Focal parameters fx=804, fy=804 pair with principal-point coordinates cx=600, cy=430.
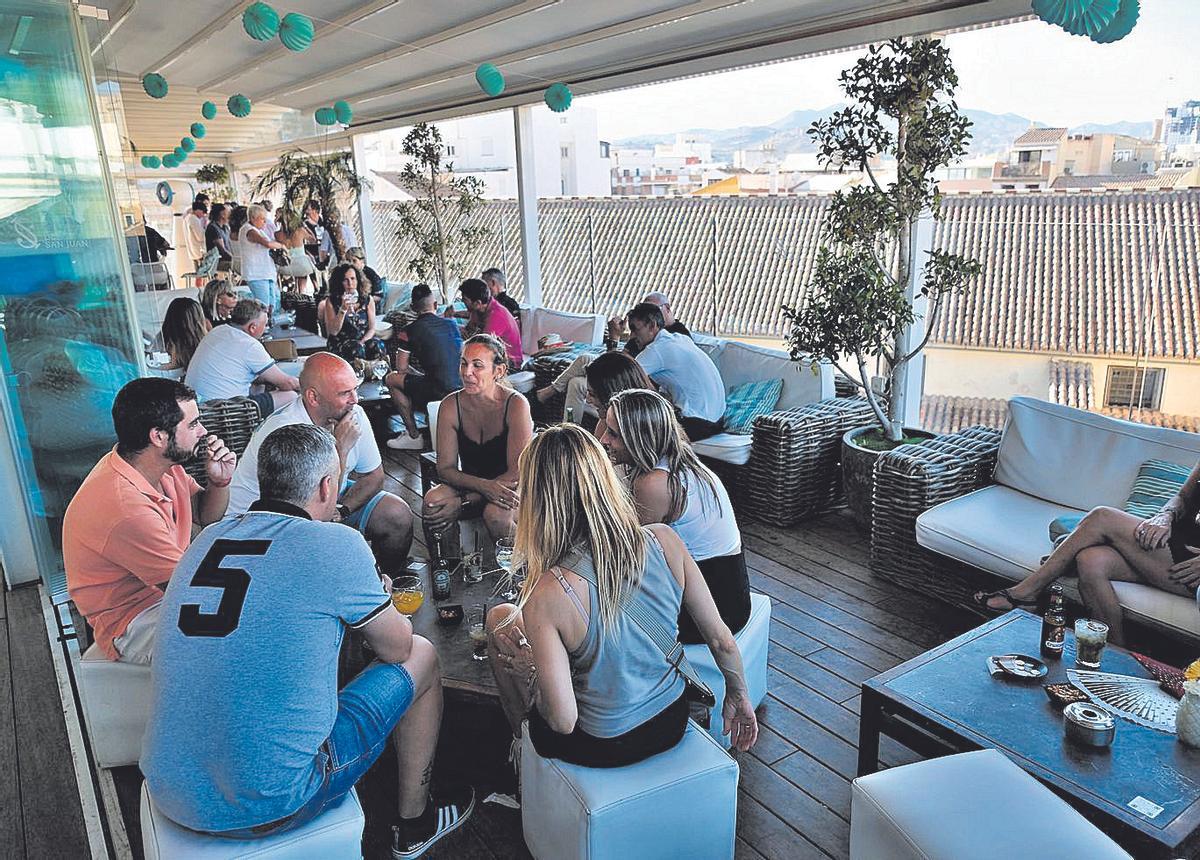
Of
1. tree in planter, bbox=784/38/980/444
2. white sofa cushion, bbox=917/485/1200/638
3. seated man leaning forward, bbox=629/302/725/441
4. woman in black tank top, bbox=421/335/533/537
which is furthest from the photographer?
seated man leaning forward, bbox=629/302/725/441

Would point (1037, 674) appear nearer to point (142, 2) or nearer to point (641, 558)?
point (641, 558)

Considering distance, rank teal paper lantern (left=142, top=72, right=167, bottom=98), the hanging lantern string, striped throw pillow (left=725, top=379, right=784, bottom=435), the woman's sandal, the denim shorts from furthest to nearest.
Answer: teal paper lantern (left=142, top=72, right=167, bottom=98)
the hanging lantern string
striped throw pillow (left=725, top=379, right=784, bottom=435)
the woman's sandal
the denim shorts

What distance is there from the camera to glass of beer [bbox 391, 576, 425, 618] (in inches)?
109

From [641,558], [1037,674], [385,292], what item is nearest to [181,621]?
[641,558]

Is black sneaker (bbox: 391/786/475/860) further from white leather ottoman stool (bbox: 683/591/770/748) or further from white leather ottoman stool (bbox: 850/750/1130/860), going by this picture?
white leather ottoman stool (bbox: 850/750/1130/860)

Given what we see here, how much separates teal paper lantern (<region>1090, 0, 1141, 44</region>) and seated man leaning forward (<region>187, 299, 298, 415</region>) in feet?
15.5

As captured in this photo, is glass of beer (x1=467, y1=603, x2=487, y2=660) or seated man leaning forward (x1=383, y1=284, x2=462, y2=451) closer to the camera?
glass of beer (x1=467, y1=603, x2=487, y2=660)

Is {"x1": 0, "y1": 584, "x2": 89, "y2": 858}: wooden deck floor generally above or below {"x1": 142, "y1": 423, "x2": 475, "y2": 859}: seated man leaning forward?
below

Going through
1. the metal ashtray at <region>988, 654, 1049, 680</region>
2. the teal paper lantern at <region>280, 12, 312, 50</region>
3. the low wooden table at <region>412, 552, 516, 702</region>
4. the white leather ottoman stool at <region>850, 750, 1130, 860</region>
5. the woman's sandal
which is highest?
the teal paper lantern at <region>280, 12, 312, 50</region>

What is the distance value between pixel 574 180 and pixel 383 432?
1153 centimetres

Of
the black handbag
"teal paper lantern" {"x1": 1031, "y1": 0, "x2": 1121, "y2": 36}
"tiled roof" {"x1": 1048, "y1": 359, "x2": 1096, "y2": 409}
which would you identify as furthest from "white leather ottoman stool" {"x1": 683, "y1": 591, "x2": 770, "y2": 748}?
"tiled roof" {"x1": 1048, "y1": 359, "x2": 1096, "y2": 409}

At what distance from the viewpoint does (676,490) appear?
104 inches

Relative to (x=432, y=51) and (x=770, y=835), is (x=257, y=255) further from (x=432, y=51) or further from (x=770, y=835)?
(x=770, y=835)

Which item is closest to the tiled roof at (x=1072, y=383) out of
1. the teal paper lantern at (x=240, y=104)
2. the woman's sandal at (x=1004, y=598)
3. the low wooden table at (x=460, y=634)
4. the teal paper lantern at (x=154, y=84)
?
the woman's sandal at (x=1004, y=598)
